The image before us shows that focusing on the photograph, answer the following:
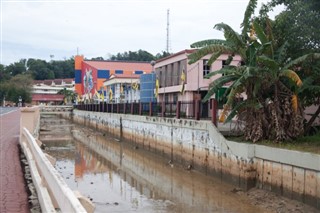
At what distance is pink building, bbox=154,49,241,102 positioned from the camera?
31359 millimetres

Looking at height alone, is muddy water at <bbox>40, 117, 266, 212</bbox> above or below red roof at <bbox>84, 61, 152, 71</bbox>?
below

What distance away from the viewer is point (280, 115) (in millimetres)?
13602

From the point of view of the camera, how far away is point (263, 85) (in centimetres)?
1394

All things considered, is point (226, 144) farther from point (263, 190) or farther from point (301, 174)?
point (301, 174)

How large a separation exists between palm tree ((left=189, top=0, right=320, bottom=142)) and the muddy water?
2.48m

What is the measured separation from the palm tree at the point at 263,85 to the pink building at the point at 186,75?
13685mm

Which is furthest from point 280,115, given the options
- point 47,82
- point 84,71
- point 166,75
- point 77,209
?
point 47,82

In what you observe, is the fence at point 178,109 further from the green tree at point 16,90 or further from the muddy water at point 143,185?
the green tree at point 16,90

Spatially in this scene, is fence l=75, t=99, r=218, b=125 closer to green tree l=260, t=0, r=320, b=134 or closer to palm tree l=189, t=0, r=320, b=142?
palm tree l=189, t=0, r=320, b=142

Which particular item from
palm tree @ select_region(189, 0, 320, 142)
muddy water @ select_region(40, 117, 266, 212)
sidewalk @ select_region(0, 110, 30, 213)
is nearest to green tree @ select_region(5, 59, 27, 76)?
muddy water @ select_region(40, 117, 266, 212)

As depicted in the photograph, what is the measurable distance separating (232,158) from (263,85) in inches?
106

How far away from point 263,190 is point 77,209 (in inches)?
373

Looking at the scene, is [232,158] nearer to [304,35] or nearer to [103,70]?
[304,35]

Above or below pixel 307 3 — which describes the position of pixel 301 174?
below
